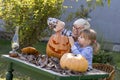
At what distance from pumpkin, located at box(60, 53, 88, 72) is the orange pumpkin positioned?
1.69ft

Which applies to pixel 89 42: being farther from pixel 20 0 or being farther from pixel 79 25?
pixel 20 0

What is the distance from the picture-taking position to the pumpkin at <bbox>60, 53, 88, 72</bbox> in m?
4.04

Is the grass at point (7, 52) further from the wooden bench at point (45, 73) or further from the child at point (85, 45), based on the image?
A: the child at point (85, 45)

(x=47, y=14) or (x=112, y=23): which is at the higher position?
(x=47, y=14)

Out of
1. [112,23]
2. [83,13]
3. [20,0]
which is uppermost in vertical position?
[20,0]

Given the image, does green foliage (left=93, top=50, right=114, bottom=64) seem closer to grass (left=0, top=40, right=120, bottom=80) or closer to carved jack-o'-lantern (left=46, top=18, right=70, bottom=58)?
grass (left=0, top=40, right=120, bottom=80)

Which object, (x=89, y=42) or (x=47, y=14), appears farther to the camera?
(x=47, y=14)

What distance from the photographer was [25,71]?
471cm

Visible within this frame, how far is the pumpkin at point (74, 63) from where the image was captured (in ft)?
13.2

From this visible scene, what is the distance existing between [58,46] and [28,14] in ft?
10.0

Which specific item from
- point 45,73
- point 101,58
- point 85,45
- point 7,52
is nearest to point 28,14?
point 101,58

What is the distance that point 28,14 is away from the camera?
767 cm

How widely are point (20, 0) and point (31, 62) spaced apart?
11.0 ft

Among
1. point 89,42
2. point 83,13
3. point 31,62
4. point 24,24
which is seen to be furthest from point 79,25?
point 83,13
